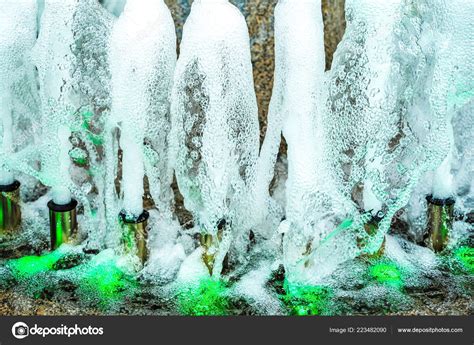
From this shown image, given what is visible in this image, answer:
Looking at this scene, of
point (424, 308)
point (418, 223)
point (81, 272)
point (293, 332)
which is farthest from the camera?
point (418, 223)

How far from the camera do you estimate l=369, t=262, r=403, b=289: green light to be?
2.15m

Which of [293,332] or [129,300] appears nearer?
[293,332]

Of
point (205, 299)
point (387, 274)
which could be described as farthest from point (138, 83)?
point (387, 274)

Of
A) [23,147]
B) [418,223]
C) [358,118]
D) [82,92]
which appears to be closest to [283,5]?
[358,118]

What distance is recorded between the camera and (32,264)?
223 cm

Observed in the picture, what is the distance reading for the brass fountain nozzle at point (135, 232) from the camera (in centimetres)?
216

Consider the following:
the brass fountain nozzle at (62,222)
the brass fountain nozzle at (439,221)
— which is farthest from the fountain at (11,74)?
the brass fountain nozzle at (439,221)

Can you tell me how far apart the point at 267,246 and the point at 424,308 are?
0.46 m

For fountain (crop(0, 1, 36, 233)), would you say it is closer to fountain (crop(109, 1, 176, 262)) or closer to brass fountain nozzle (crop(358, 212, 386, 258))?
fountain (crop(109, 1, 176, 262))

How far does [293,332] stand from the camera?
1.86 metres

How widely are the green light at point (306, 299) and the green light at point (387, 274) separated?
144 mm

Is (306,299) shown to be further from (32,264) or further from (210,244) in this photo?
(32,264)

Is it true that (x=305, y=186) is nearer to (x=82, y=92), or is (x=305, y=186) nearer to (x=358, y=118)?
(x=358, y=118)

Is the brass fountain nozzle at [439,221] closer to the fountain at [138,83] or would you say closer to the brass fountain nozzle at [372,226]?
the brass fountain nozzle at [372,226]
